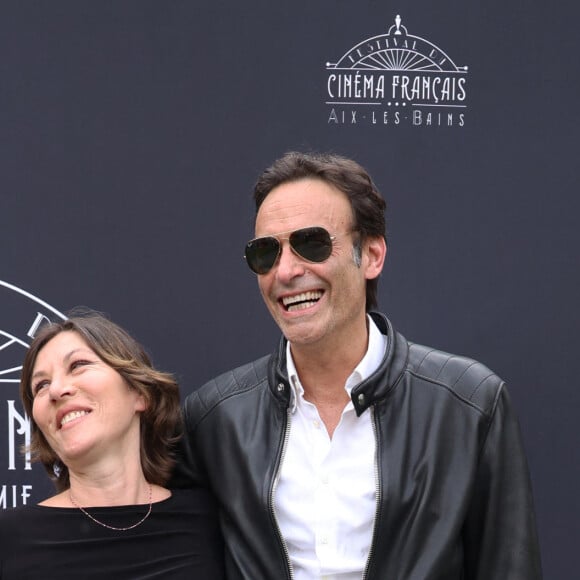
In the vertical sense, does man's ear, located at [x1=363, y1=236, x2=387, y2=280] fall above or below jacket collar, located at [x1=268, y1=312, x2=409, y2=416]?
above

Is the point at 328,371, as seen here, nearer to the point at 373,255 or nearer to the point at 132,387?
the point at 373,255

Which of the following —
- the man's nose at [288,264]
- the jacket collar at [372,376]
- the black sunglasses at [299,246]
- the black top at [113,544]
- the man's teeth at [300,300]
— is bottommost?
the black top at [113,544]

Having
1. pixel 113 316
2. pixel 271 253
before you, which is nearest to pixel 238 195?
pixel 113 316

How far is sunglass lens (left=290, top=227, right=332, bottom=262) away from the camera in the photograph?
199 cm

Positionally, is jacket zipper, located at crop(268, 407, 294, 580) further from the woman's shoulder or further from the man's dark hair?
the man's dark hair

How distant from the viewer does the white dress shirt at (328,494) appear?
1.93 metres

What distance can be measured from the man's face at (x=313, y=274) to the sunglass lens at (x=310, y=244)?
1cm

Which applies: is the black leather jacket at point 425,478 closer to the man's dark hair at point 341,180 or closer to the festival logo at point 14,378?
the man's dark hair at point 341,180

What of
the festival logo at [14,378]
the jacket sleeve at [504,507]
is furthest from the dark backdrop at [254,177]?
the jacket sleeve at [504,507]

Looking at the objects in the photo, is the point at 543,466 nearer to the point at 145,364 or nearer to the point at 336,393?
the point at 336,393

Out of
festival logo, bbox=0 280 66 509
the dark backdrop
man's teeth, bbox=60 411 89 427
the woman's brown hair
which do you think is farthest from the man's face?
festival logo, bbox=0 280 66 509

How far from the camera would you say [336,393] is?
2049mm

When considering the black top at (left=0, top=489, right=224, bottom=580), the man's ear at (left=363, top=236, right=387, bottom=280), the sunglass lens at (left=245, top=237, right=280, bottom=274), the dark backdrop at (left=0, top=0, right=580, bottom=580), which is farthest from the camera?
the dark backdrop at (left=0, top=0, right=580, bottom=580)

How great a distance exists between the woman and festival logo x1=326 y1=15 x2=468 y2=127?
3.02 feet
